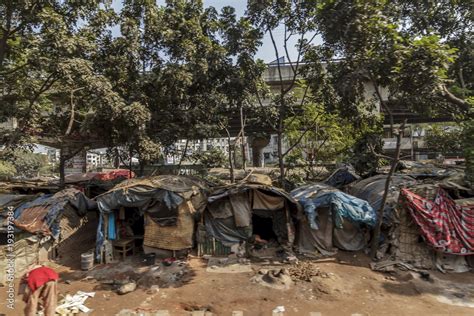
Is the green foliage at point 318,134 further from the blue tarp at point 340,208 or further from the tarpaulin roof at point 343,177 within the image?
the blue tarp at point 340,208

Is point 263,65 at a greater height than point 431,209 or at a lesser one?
greater

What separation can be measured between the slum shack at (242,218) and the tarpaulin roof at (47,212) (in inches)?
198

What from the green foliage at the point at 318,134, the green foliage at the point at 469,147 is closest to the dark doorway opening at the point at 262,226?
the green foliage at the point at 318,134

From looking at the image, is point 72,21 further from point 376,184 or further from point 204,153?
point 376,184

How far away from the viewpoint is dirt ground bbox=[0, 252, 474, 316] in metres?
7.37

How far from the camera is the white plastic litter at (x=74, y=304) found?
726cm

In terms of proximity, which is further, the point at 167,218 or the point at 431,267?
the point at 167,218

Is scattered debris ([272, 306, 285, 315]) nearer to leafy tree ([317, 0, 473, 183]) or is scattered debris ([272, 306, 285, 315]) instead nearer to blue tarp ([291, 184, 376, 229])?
blue tarp ([291, 184, 376, 229])

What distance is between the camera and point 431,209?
9.56m

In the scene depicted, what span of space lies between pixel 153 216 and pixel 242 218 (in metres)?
3.19

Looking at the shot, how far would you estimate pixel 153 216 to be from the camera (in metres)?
10.7

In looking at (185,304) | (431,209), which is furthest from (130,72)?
(431,209)

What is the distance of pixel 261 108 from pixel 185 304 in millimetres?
10595

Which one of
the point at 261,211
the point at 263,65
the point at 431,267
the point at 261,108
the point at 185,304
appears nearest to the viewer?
the point at 185,304
